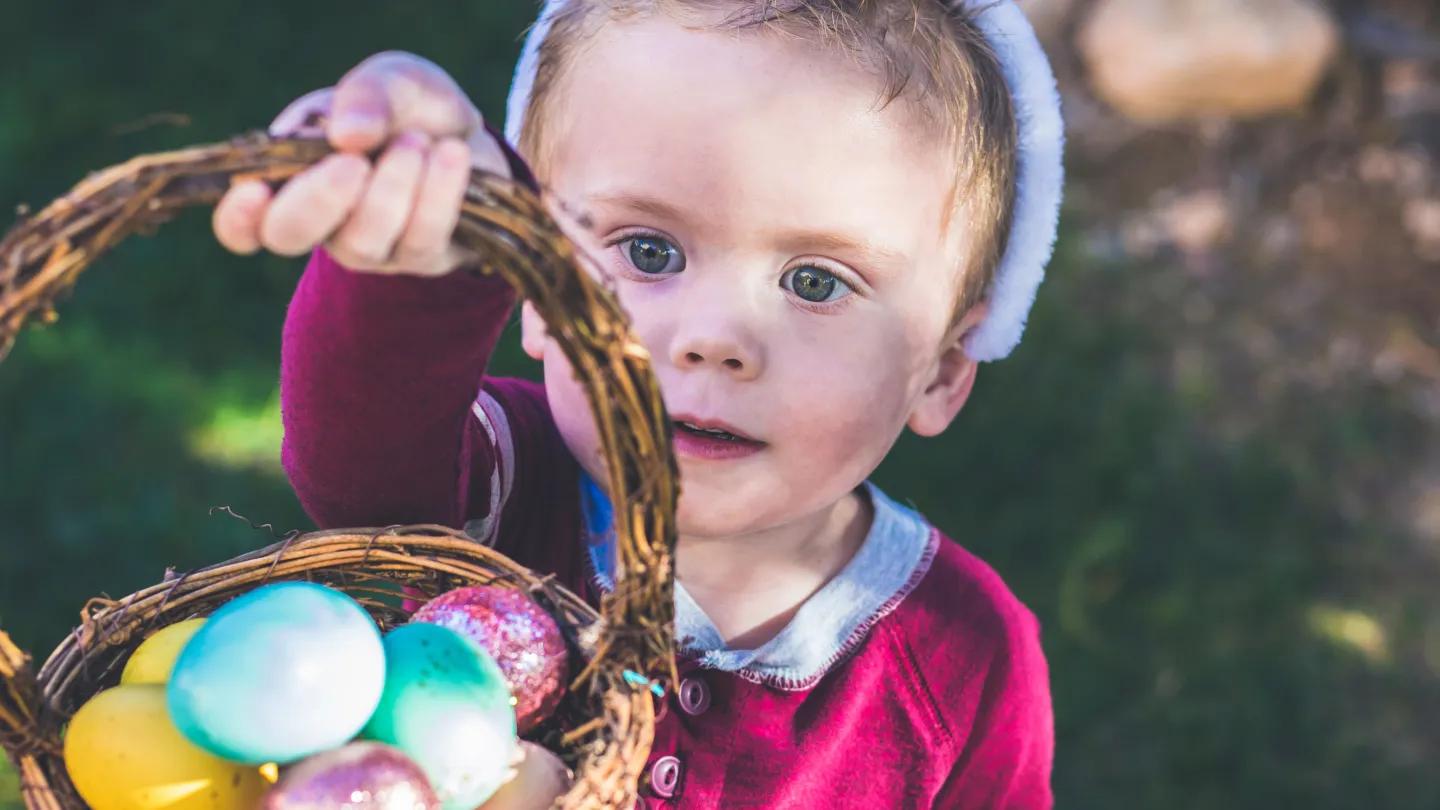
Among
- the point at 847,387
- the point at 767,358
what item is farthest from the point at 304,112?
the point at 847,387

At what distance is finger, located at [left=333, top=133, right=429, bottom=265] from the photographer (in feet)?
3.57

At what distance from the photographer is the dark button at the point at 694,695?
66.9 inches

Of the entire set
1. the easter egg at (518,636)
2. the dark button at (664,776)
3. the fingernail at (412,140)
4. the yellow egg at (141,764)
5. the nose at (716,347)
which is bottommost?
the dark button at (664,776)

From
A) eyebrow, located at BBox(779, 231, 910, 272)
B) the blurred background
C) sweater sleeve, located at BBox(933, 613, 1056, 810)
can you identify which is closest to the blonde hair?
eyebrow, located at BBox(779, 231, 910, 272)

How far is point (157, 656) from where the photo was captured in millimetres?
1404

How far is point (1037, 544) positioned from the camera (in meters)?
3.08

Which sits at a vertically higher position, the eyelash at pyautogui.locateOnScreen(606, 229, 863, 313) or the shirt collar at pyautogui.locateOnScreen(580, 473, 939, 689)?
the eyelash at pyautogui.locateOnScreen(606, 229, 863, 313)

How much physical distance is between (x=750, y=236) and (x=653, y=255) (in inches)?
4.6

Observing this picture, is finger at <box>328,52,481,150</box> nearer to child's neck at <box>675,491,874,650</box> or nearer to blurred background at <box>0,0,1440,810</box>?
child's neck at <box>675,491,874,650</box>

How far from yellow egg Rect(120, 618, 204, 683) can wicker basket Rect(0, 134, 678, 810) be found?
0.05 metres

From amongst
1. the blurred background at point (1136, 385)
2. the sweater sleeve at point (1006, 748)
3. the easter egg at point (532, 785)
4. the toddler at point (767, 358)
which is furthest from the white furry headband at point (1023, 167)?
the blurred background at point (1136, 385)

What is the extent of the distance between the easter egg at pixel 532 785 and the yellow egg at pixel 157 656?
33 cm

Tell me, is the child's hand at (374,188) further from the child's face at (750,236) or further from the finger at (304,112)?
the child's face at (750,236)

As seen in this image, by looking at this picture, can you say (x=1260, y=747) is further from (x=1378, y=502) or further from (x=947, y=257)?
(x=947, y=257)
